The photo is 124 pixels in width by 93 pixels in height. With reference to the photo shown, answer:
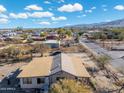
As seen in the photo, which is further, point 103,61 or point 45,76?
point 103,61

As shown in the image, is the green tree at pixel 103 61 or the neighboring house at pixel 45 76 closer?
the neighboring house at pixel 45 76

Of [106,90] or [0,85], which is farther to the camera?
[0,85]

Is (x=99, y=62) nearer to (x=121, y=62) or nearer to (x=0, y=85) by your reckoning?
(x=121, y=62)

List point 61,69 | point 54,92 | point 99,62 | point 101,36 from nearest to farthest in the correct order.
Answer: point 54,92
point 61,69
point 99,62
point 101,36

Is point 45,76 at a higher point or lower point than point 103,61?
higher

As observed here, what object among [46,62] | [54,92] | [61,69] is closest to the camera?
[54,92]

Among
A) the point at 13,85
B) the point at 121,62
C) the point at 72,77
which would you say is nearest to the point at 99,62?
the point at 121,62

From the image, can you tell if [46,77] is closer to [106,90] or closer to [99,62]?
[106,90]

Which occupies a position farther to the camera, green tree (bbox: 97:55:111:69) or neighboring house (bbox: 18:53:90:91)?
green tree (bbox: 97:55:111:69)

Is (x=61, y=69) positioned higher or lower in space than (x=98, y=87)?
higher
